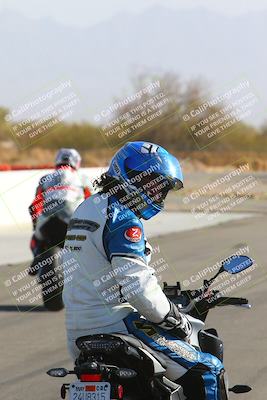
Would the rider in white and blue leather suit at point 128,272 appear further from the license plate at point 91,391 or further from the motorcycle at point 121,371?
the license plate at point 91,391

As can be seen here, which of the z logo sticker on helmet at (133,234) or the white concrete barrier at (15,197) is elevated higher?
the white concrete barrier at (15,197)

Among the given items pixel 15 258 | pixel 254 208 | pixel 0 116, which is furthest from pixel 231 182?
pixel 15 258

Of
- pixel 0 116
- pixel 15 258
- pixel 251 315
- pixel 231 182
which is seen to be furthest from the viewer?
pixel 0 116

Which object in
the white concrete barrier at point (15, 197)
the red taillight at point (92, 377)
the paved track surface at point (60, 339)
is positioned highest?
the white concrete barrier at point (15, 197)

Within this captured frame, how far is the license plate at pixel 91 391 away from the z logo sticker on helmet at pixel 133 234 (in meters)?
0.71

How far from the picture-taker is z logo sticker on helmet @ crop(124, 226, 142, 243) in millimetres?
4609

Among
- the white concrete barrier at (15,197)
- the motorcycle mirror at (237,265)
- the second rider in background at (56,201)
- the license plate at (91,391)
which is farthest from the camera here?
the white concrete barrier at (15,197)

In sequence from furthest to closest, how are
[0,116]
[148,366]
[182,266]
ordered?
[0,116] < [182,266] < [148,366]

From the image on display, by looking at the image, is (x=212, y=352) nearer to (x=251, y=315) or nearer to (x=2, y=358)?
(x=2, y=358)

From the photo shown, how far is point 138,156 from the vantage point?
4.87 metres

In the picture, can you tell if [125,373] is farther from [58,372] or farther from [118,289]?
[118,289]

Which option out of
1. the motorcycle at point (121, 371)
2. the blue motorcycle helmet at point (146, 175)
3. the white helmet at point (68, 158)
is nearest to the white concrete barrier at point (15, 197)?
the white helmet at point (68, 158)

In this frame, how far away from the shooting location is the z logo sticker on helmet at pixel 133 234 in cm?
461

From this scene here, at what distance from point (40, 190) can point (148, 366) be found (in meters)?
6.17
